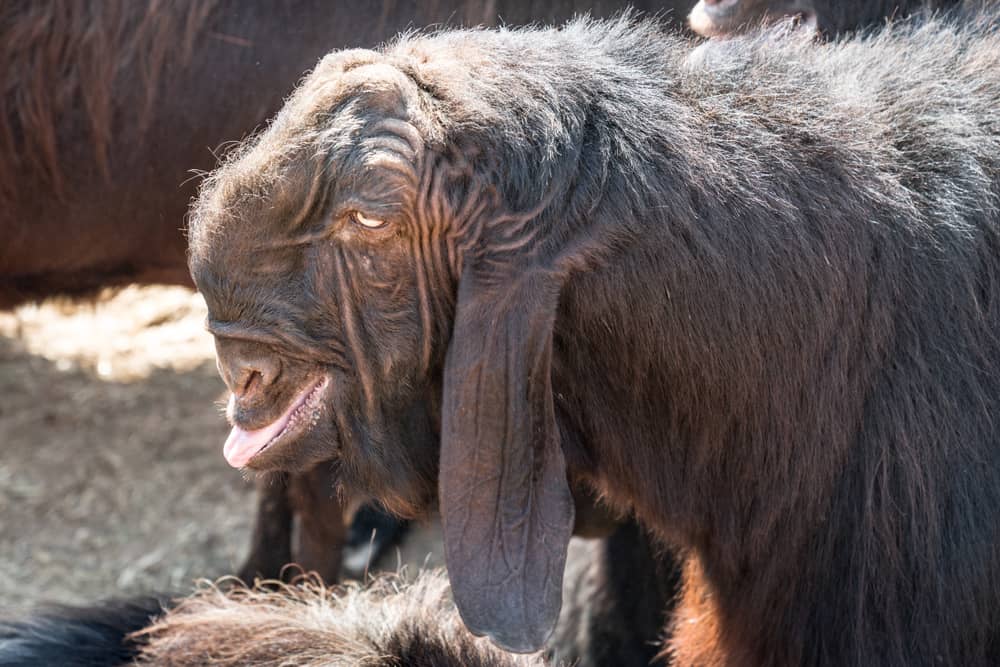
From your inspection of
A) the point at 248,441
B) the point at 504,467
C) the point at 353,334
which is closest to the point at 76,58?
the point at 248,441

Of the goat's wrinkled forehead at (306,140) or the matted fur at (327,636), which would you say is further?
the matted fur at (327,636)

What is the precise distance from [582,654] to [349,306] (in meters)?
1.87

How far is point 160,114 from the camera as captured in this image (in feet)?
13.4

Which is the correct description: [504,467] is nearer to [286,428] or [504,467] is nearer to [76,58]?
[286,428]

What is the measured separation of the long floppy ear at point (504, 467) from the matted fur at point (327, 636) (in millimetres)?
367

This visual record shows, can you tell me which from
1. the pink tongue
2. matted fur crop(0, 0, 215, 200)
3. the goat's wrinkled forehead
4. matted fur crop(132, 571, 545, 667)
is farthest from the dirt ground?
the goat's wrinkled forehead

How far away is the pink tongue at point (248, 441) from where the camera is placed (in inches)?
96.3

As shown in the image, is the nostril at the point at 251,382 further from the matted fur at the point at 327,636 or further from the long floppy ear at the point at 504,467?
the matted fur at the point at 327,636

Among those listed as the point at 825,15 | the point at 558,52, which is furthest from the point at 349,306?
the point at 825,15

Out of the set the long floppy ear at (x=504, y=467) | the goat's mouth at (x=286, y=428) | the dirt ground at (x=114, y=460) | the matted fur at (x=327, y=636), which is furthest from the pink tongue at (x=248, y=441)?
the dirt ground at (x=114, y=460)

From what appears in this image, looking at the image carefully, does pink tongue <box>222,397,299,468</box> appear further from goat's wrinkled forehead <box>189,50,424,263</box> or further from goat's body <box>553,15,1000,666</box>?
goat's body <box>553,15,1000,666</box>

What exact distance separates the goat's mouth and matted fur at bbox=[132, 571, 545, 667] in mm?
486

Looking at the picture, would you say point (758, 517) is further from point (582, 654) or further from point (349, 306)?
point (582, 654)

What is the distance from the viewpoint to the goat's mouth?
7.95 ft
